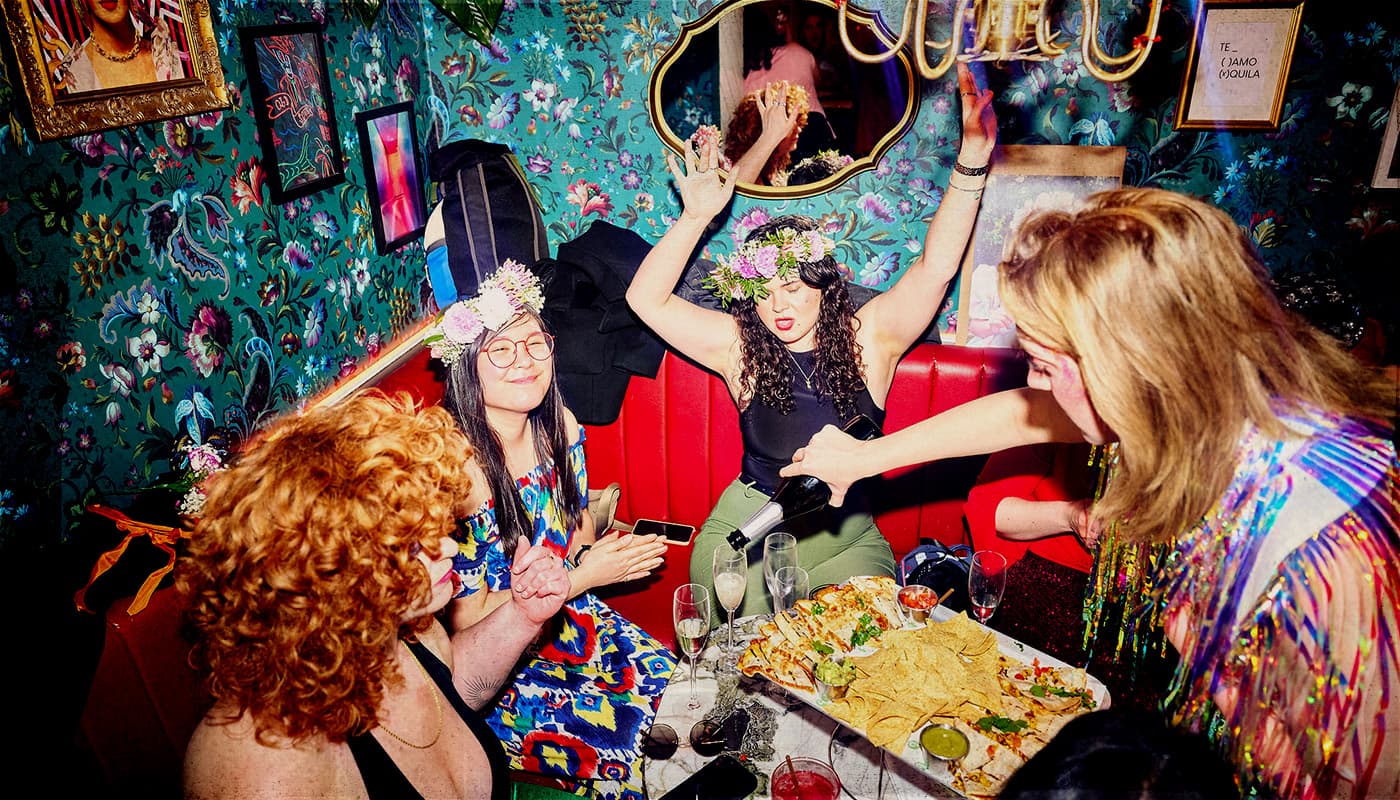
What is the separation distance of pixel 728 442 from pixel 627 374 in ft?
1.64

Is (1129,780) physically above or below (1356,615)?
above

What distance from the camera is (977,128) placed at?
2.07 metres

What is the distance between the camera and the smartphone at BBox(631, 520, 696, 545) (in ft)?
9.21

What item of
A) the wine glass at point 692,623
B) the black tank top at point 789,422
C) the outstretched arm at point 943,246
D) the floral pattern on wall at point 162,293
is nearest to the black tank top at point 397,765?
the wine glass at point 692,623

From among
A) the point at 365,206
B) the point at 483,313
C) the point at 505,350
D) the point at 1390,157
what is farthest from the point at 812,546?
the point at 1390,157

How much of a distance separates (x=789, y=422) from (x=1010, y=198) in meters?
1.24

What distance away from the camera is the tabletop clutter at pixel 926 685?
1.41 metres

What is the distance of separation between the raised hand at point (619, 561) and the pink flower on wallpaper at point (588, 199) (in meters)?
1.60

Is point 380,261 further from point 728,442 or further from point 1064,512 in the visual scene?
point 1064,512

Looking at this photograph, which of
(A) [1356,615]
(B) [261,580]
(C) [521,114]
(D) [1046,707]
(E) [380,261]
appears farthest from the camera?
(C) [521,114]

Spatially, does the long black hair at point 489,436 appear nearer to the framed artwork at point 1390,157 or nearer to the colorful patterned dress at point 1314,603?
the colorful patterned dress at point 1314,603

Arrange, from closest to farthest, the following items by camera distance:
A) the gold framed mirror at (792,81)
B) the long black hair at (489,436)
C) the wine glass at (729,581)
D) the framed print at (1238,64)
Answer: the wine glass at (729,581)
the long black hair at (489,436)
the framed print at (1238,64)
the gold framed mirror at (792,81)

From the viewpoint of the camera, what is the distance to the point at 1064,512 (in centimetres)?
218

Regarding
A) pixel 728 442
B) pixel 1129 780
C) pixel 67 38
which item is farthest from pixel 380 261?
pixel 1129 780
